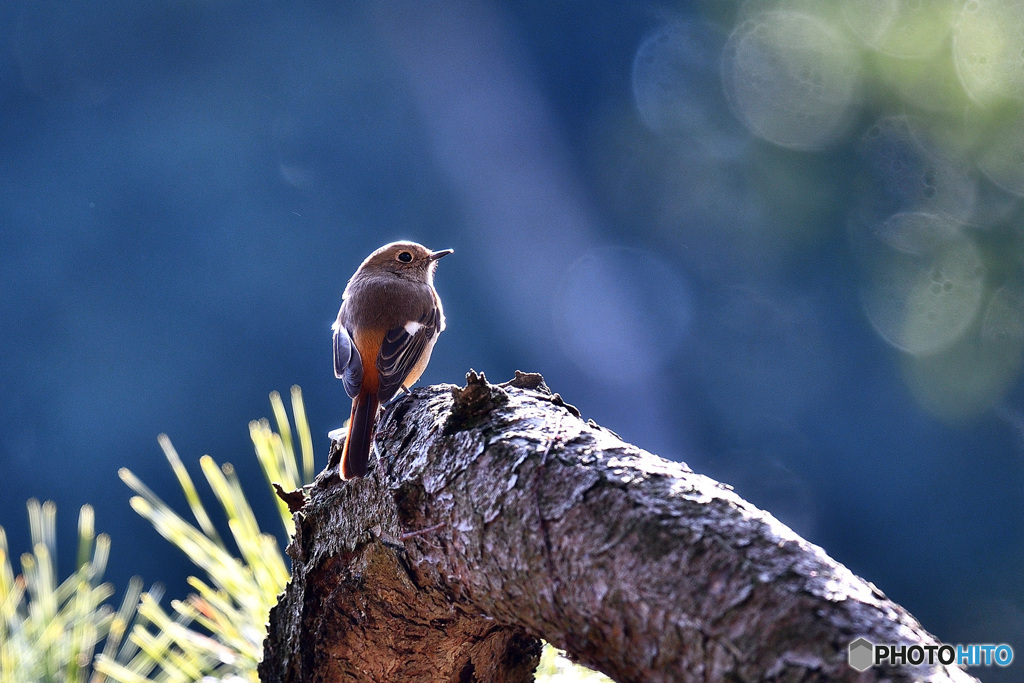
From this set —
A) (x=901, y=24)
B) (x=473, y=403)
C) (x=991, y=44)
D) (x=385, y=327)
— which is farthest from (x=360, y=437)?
(x=901, y=24)

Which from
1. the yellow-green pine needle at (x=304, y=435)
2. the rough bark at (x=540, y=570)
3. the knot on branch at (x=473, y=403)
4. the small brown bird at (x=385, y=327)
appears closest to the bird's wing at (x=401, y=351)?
the small brown bird at (x=385, y=327)

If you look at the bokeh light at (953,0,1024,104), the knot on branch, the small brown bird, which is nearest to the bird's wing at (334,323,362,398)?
the small brown bird

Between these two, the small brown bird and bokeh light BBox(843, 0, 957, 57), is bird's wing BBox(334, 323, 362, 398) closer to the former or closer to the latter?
the small brown bird

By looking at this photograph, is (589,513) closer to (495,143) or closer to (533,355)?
(533,355)

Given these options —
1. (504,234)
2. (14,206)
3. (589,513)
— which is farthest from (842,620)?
(14,206)

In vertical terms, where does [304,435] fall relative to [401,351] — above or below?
below

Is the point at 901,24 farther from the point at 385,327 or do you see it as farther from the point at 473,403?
the point at 473,403

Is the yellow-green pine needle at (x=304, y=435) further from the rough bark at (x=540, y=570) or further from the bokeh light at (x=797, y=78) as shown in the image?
the bokeh light at (x=797, y=78)
